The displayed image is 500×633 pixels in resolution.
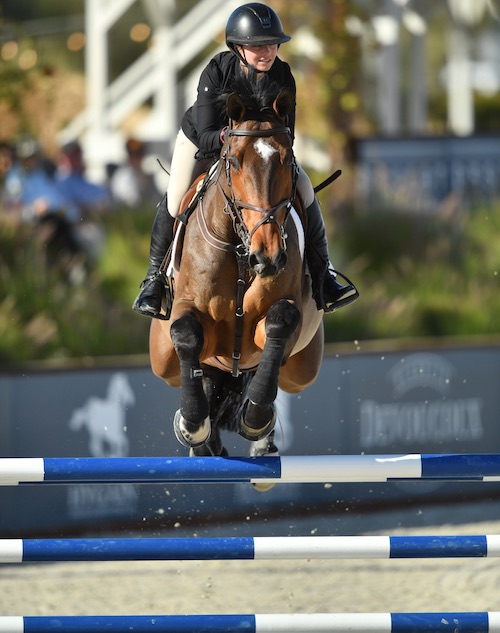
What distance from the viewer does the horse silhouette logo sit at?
8719 millimetres

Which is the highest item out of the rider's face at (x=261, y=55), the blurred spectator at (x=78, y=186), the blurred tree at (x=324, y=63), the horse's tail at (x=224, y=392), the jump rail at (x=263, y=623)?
the blurred tree at (x=324, y=63)

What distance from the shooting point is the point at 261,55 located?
5.15 meters

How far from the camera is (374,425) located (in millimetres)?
9742

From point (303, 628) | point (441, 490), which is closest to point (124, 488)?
point (441, 490)

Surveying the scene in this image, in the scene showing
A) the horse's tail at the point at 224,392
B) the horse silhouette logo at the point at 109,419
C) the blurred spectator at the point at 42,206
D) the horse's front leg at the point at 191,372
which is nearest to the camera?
the horse's front leg at the point at 191,372

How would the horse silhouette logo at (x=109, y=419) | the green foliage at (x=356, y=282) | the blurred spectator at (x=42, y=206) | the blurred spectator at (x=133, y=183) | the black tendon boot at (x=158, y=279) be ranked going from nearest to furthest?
1. the black tendon boot at (x=158, y=279)
2. the horse silhouette logo at (x=109, y=419)
3. the green foliage at (x=356, y=282)
4. the blurred spectator at (x=42, y=206)
5. the blurred spectator at (x=133, y=183)

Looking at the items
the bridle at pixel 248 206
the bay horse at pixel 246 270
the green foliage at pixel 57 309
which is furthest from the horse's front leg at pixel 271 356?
the green foliage at pixel 57 309

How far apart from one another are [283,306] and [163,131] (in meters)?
7.92

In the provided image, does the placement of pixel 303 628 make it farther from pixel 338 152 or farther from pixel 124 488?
pixel 338 152

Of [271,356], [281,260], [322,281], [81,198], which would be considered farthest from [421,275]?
[281,260]

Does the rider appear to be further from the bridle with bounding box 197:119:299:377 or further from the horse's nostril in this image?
the horse's nostril

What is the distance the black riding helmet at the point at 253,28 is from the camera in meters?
5.10

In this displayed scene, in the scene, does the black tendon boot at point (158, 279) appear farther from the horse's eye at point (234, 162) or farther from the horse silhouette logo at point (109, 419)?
the horse silhouette logo at point (109, 419)

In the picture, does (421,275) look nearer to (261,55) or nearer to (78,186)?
(78,186)
